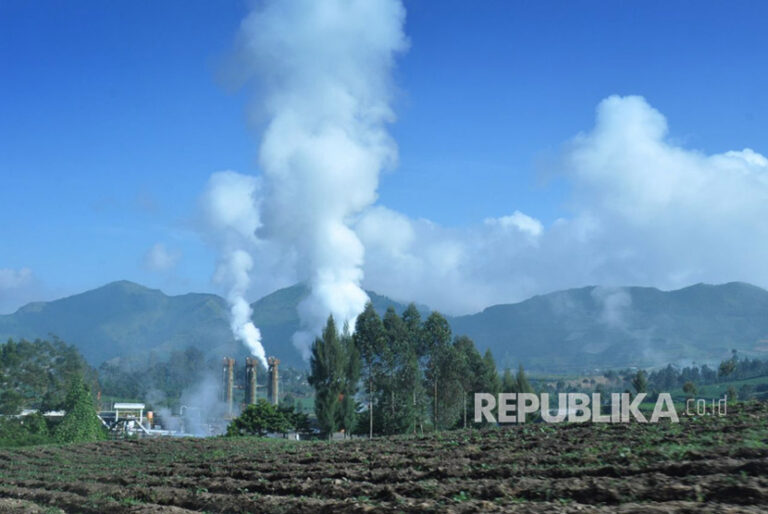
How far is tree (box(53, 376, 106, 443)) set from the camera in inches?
1933

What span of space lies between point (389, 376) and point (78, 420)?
2191cm

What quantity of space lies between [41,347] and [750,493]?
82150 millimetres

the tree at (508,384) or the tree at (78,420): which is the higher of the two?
the tree at (508,384)

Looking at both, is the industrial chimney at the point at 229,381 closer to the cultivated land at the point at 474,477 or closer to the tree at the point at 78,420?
the tree at the point at 78,420

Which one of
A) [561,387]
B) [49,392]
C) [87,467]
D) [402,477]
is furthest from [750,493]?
[561,387]

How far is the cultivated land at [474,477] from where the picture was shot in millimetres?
11508

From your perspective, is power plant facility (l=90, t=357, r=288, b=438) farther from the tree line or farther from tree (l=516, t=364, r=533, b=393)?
tree (l=516, t=364, r=533, b=393)

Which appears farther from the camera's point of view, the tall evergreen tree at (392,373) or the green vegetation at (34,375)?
the green vegetation at (34,375)

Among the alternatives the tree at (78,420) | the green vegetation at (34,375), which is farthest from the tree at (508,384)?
the green vegetation at (34,375)

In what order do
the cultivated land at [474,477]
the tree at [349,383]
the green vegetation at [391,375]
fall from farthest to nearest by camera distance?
the green vegetation at [391,375], the tree at [349,383], the cultivated land at [474,477]

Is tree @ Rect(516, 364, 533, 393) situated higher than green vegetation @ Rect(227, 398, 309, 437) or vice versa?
tree @ Rect(516, 364, 533, 393)

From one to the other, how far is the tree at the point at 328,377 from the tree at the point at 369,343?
290 cm

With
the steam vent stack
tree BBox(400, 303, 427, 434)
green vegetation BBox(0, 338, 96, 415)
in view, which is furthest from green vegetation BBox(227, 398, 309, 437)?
the steam vent stack

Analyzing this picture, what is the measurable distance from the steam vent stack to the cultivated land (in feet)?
168
